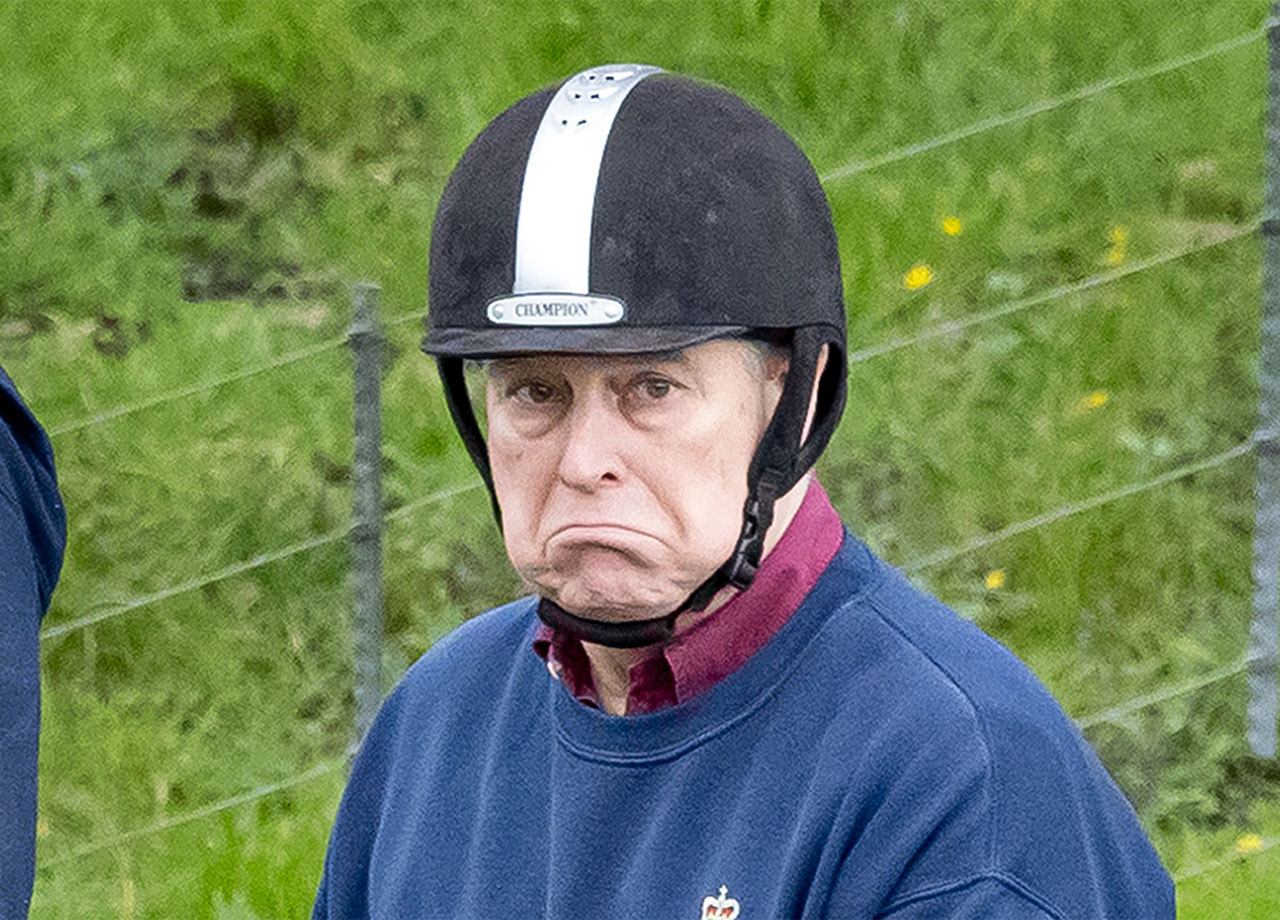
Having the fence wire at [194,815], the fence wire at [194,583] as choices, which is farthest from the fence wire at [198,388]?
the fence wire at [194,815]

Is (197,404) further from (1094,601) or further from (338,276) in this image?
(1094,601)

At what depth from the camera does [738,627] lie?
2.19 metres

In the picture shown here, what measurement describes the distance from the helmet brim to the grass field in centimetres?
263

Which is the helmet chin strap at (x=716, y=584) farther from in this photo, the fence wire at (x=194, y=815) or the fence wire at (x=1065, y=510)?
the fence wire at (x=194, y=815)

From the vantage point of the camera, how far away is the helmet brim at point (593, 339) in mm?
2088

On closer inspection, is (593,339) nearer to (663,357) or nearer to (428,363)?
(663,357)

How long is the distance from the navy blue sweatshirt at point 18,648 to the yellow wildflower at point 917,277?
9.61 ft

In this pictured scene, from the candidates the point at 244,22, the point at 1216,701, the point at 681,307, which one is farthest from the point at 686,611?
the point at 244,22

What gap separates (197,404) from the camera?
567 cm

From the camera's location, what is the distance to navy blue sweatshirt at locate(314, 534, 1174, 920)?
1.98 m

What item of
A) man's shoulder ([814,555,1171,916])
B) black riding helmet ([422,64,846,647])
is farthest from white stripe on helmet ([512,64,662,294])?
man's shoulder ([814,555,1171,916])

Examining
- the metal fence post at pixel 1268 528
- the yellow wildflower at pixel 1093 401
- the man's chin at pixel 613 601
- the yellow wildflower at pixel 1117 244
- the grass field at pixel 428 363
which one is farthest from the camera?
the yellow wildflower at pixel 1117 244

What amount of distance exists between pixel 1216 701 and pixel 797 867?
3.16m

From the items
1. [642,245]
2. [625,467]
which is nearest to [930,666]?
[625,467]
